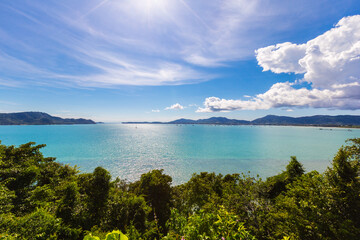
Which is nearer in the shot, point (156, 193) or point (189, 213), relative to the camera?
point (189, 213)

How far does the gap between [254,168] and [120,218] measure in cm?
5505

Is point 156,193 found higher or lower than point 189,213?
lower

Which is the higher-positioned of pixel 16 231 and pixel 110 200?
pixel 16 231

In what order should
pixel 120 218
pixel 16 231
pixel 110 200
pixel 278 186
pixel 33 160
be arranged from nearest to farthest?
pixel 16 231 < pixel 120 218 < pixel 110 200 < pixel 33 160 < pixel 278 186

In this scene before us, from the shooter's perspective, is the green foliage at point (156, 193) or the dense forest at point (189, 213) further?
the green foliage at point (156, 193)

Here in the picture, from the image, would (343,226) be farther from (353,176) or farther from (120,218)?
(120,218)

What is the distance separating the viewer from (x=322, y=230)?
9156 millimetres

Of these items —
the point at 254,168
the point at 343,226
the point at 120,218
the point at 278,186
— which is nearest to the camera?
the point at 343,226

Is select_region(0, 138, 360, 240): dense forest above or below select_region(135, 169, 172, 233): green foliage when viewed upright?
above

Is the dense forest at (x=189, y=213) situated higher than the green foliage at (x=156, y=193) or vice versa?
the dense forest at (x=189, y=213)

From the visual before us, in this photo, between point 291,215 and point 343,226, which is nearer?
point 343,226

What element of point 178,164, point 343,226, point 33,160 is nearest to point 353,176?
point 343,226

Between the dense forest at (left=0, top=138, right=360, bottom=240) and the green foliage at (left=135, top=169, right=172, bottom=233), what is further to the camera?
the green foliage at (left=135, top=169, right=172, bottom=233)

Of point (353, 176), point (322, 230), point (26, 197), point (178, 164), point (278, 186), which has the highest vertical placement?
point (353, 176)
